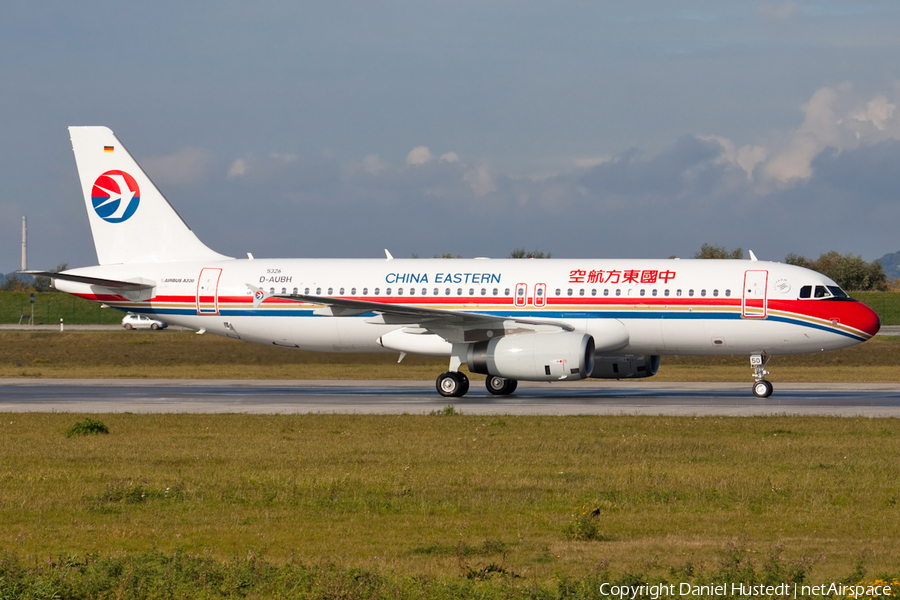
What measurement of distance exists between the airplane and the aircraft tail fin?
40 millimetres

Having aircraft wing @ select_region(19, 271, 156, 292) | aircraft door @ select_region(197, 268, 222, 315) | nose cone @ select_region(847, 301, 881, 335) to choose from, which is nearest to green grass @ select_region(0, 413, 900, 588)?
nose cone @ select_region(847, 301, 881, 335)

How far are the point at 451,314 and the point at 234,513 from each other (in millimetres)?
18154

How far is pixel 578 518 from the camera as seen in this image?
1114 centimetres

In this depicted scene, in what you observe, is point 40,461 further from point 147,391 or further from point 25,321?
point 25,321

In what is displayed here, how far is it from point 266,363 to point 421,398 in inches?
348

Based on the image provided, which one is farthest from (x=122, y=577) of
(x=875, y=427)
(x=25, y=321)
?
(x=25, y=321)

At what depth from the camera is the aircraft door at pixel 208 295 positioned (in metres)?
33.7

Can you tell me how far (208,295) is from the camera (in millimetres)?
33719

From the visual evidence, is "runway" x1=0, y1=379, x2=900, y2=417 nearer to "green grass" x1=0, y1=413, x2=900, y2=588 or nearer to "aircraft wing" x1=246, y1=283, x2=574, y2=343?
Result: "aircraft wing" x1=246, y1=283, x2=574, y2=343

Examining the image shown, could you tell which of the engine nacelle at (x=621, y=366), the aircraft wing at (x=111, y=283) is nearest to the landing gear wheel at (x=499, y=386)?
the engine nacelle at (x=621, y=366)

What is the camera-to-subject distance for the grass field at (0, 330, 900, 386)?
132 feet

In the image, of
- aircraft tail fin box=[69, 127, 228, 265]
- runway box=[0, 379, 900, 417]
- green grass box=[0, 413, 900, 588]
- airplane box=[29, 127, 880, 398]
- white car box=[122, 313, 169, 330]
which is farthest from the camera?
white car box=[122, 313, 169, 330]

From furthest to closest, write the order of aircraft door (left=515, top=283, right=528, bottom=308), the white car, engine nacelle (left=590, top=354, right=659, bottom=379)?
the white car < engine nacelle (left=590, top=354, right=659, bottom=379) < aircraft door (left=515, top=283, right=528, bottom=308)

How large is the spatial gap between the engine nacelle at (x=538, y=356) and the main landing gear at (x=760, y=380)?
5325 mm
